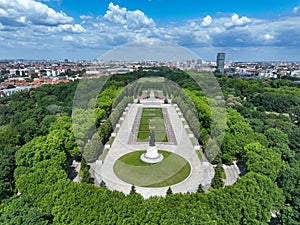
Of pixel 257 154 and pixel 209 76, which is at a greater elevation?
pixel 209 76

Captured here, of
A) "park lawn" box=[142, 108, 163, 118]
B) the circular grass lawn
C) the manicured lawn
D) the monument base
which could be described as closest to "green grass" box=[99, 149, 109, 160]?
the circular grass lawn

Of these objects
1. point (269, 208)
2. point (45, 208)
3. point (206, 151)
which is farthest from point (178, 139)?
point (45, 208)

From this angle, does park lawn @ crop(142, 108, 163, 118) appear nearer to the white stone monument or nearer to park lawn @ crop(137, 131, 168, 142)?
park lawn @ crop(137, 131, 168, 142)

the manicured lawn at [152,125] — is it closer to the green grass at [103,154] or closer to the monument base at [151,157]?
the green grass at [103,154]

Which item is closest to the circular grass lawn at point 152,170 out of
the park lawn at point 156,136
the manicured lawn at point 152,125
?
the park lawn at point 156,136

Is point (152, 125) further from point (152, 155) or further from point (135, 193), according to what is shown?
point (135, 193)

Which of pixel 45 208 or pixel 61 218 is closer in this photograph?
pixel 61 218

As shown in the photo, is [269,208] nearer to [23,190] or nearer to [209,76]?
[23,190]
